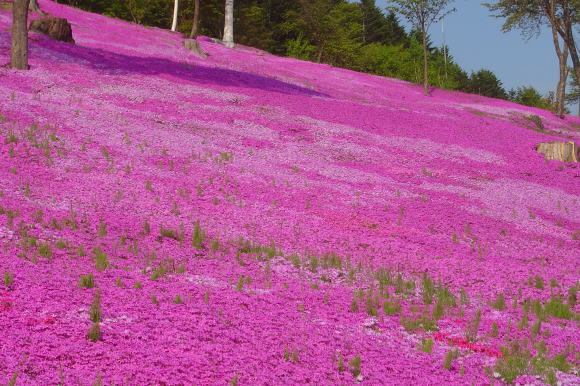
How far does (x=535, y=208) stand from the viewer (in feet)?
63.4

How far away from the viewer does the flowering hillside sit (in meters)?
7.29

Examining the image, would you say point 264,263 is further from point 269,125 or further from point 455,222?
point 269,125

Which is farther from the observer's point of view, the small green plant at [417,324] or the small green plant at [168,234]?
the small green plant at [168,234]

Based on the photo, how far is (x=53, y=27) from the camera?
32.8 metres

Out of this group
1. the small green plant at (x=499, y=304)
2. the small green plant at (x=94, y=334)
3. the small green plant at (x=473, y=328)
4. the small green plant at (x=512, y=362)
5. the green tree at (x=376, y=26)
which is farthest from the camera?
the green tree at (x=376, y=26)

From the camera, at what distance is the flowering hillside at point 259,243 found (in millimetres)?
7285

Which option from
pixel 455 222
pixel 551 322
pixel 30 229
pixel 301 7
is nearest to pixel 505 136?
pixel 455 222

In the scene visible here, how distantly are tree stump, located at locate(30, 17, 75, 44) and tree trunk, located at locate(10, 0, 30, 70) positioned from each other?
8.29 m

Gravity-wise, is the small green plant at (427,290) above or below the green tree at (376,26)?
below

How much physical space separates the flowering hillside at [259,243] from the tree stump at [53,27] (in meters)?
3.36

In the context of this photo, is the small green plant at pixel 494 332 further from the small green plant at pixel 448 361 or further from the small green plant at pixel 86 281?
the small green plant at pixel 86 281

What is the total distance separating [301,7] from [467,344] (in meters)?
90.9

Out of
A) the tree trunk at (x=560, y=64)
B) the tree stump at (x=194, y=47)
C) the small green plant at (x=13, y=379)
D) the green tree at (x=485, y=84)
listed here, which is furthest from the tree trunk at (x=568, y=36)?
the green tree at (x=485, y=84)

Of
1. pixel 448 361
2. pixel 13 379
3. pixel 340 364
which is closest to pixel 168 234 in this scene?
pixel 340 364
